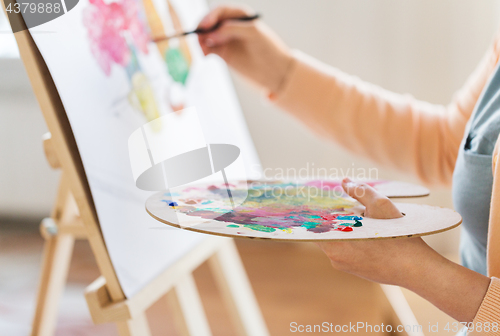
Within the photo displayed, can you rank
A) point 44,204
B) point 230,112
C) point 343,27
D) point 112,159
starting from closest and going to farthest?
point 112,159 < point 230,112 < point 343,27 < point 44,204

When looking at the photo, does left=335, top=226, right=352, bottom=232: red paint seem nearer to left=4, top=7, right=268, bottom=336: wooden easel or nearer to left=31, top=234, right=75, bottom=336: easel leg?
left=4, top=7, right=268, bottom=336: wooden easel

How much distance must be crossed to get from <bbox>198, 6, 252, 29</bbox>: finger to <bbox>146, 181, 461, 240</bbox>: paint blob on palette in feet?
1.21

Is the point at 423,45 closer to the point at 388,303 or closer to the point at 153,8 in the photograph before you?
the point at 388,303

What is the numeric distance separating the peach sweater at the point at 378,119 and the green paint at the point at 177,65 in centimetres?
19

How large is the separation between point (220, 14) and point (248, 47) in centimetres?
8

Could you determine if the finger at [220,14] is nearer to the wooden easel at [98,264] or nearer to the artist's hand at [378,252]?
the wooden easel at [98,264]

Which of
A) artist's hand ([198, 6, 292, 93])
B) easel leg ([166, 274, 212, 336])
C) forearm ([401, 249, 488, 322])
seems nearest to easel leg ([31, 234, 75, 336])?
easel leg ([166, 274, 212, 336])

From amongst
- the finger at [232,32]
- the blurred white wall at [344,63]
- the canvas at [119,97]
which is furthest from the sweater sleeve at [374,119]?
the blurred white wall at [344,63]

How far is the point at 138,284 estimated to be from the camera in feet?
1.83

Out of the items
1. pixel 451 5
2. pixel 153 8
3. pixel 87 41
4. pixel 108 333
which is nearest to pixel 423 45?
pixel 451 5

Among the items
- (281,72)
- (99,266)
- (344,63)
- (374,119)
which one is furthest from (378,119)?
(344,63)

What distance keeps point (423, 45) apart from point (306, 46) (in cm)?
45

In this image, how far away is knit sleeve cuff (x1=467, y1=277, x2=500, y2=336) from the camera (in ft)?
1.34

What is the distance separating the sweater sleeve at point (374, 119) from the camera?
0.75 m
